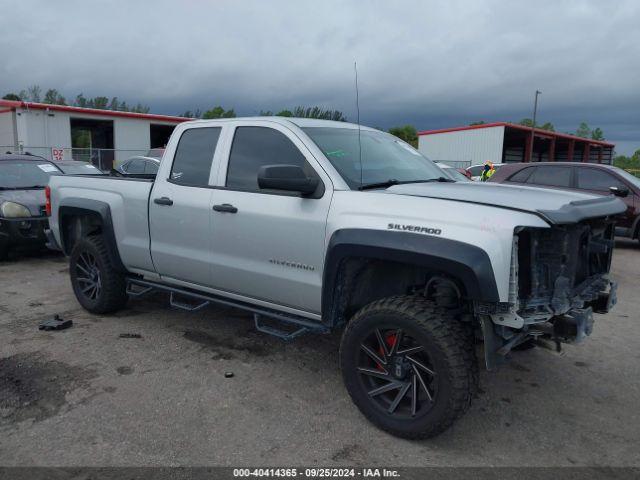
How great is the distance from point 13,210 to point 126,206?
403 cm

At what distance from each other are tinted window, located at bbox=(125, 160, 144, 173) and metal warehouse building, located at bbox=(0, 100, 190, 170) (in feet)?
30.8

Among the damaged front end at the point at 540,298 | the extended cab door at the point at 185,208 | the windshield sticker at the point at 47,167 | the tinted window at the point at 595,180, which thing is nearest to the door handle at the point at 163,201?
the extended cab door at the point at 185,208

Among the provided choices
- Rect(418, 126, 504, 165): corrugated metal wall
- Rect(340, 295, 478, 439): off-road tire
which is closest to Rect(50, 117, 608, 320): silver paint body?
Rect(340, 295, 478, 439): off-road tire

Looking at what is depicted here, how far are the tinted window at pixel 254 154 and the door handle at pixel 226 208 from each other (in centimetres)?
17

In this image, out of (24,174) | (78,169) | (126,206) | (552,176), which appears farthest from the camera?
(78,169)

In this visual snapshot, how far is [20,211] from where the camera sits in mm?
8070

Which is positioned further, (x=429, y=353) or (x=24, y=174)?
(x=24, y=174)

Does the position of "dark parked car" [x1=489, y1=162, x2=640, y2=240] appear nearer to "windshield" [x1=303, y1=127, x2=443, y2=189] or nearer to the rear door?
the rear door

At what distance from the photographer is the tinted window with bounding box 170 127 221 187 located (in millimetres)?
4559

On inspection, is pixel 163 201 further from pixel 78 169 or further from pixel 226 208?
pixel 78 169

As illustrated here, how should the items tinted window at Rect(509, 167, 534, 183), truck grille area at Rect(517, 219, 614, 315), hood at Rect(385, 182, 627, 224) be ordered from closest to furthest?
hood at Rect(385, 182, 627, 224), truck grille area at Rect(517, 219, 614, 315), tinted window at Rect(509, 167, 534, 183)

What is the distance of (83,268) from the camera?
5684 millimetres

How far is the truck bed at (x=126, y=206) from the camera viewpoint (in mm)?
4938

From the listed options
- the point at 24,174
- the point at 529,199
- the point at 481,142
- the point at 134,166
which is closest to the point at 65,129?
the point at 134,166
